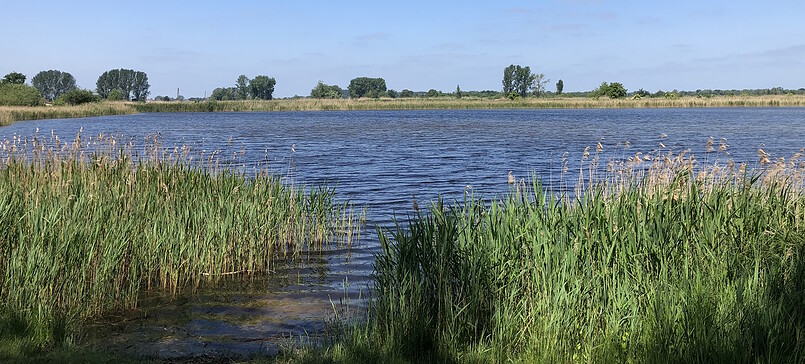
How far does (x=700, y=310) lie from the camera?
5.75 m

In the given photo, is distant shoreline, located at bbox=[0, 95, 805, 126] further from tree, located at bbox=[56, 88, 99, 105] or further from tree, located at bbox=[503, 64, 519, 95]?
tree, located at bbox=[503, 64, 519, 95]

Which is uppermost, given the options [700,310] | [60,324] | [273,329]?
[700,310]

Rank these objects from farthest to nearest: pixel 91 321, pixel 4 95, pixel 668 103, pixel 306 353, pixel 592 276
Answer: pixel 668 103, pixel 4 95, pixel 91 321, pixel 592 276, pixel 306 353

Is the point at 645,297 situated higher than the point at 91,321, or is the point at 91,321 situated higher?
the point at 645,297

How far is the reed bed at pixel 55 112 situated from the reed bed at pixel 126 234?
43.3 metres

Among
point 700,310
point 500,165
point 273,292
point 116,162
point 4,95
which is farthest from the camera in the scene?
point 4,95

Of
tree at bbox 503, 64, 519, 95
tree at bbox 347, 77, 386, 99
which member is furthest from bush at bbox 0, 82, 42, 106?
tree at bbox 347, 77, 386, 99

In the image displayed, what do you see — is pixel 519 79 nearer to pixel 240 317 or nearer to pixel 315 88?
pixel 315 88

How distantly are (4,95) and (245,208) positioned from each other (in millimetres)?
73449

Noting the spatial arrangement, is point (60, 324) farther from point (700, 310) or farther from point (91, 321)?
point (700, 310)

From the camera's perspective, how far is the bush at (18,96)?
71.8m

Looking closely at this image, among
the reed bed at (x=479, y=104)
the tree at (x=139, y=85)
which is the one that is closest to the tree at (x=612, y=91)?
the reed bed at (x=479, y=104)

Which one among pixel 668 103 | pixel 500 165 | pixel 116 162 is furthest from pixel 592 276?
pixel 668 103

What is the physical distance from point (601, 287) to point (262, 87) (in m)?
190
